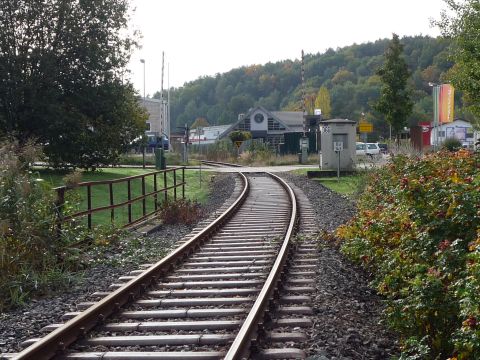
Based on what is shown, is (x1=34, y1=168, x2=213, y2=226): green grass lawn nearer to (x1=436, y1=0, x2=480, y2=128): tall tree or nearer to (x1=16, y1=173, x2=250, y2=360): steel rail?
(x1=16, y1=173, x2=250, y2=360): steel rail

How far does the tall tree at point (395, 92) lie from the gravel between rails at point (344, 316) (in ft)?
88.6

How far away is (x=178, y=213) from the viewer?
16.0 m

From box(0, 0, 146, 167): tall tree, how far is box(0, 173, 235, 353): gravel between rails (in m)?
20.5

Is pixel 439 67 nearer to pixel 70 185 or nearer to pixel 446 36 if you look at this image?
pixel 446 36

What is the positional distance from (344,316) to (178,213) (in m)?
9.33

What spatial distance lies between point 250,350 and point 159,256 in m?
5.23

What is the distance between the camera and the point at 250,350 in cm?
588

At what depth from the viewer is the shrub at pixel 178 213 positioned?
51.9 ft

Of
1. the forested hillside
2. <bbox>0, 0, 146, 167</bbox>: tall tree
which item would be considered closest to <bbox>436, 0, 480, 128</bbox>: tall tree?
<bbox>0, 0, 146, 167</bbox>: tall tree

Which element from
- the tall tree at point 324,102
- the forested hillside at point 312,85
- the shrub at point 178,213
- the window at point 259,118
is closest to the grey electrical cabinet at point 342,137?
the shrub at point 178,213

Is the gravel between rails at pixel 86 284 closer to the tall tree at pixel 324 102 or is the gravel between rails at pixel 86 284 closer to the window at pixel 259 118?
the window at pixel 259 118

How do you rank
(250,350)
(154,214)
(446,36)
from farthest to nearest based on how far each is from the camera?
(446,36) < (154,214) < (250,350)

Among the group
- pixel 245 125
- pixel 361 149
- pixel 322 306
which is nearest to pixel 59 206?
pixel 322 306

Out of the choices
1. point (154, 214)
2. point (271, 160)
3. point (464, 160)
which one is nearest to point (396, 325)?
point (464, 160)
